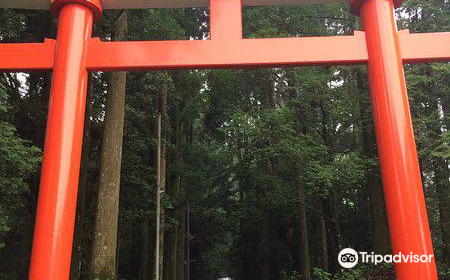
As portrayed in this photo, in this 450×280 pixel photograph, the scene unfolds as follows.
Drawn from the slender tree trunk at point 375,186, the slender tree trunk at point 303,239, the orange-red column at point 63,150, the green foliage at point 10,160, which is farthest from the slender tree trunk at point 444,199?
the orange-red column at point 63,150

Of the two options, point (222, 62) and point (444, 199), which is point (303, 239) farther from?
point (222, 62)

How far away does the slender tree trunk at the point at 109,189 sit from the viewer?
8820 mm

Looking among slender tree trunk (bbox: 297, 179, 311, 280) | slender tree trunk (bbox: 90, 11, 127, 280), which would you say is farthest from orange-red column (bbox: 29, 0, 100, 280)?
slender tree trunk (bbox: 297, 179, 311, 280)

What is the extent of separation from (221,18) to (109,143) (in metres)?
6.26

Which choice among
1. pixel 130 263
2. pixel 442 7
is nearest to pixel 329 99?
pixel 442 7

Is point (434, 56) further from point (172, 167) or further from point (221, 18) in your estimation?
point (172, 167)

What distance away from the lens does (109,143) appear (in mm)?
9648

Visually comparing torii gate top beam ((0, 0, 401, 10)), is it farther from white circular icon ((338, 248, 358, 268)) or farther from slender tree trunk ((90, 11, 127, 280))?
slender tree trunk ((90, 11, 127, 280))

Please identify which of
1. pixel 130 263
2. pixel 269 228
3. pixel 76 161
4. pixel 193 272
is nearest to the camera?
pixel 76 161

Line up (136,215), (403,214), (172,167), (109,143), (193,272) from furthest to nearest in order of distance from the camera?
(193,272), (172,167), (136,215), (109,143), (403,214)

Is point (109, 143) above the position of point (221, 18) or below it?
above

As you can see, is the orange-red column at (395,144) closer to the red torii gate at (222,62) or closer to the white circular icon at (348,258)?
the red torii gate at (222,62)

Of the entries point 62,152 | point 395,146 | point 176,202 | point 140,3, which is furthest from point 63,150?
point 176,202

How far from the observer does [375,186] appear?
12312 millimetres
